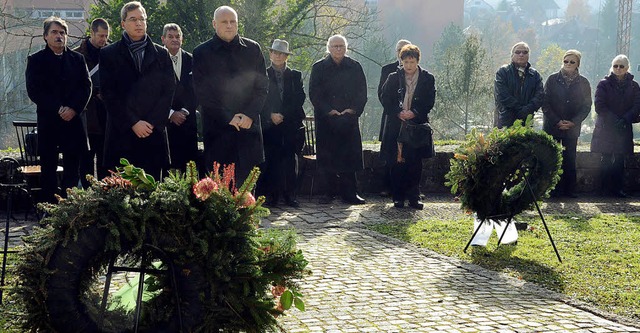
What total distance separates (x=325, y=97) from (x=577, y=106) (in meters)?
3.93

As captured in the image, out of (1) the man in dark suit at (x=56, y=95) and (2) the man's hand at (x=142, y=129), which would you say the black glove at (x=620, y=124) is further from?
(2) the man's hand at (x=142, y=129)

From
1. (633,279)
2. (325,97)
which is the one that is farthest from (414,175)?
(633,279)

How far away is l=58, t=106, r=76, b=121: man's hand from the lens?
9398mm

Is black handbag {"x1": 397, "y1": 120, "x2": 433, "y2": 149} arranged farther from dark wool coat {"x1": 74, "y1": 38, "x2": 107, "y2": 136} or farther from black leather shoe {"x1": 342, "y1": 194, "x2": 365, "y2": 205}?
dark wool coat {"x1": 74, "y1": 38, "x2": 107, "y2": 136}

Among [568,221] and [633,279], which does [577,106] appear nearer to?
[568,221]

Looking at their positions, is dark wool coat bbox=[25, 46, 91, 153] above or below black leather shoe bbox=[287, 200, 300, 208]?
above

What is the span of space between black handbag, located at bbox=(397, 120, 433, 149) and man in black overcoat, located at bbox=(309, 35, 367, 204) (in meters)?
0.63

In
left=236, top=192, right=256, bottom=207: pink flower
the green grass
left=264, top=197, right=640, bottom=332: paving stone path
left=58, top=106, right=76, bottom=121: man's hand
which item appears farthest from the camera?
left=58, top=106, right=76, bottom=121: man's hand

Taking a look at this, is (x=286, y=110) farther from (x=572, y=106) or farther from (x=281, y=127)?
(x=572, y=106)

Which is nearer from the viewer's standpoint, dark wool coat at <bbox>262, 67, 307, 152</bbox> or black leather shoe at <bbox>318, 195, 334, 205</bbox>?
dark wool coat at <bbox>262, 67, 307, 152</bbox>

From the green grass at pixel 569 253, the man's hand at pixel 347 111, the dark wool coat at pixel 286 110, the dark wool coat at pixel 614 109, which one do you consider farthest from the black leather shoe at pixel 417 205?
the dark wool coat at pixel 614 109

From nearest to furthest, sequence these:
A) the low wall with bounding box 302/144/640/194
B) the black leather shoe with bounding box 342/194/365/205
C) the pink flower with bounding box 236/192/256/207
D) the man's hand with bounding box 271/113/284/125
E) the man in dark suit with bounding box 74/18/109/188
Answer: the pink flower with bounding box 236/192/256/207 → the man in dark suit with bounding box 74/18/109/188 → the man's hand with bounding box 271/113/284/125 → the black leather shoe with bounding box 342/194/365/205 → the low wall with bounding box 302/144/640/194

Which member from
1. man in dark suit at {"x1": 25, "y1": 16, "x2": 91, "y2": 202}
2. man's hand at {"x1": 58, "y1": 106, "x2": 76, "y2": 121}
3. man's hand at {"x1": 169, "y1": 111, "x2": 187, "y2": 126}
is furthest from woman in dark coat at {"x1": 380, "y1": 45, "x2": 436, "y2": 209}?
man's hand at {"x1": 58, "y1": 106, "x2": 76, "y2": 121}

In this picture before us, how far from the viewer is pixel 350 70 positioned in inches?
461
